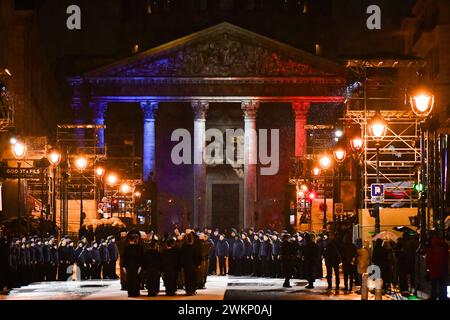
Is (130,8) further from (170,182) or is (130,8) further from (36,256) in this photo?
(36,256)

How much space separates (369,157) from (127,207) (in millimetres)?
26682

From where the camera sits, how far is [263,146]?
86.9 metres

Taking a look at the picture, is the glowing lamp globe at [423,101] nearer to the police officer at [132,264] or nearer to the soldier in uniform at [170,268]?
the soldier in uniform at [170,268]

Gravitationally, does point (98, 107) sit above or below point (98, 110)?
above

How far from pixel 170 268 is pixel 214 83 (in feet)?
169

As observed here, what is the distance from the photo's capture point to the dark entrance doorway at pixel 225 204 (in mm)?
87688

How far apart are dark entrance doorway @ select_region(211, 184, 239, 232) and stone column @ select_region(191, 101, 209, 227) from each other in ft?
18.7

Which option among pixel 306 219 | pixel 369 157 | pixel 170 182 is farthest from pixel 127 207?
pixel 369 157

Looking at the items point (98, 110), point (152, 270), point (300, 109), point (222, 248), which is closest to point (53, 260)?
point (222, 248)

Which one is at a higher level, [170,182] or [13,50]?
[13,50]

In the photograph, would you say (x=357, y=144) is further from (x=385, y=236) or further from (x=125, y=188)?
(x=125, y=188)

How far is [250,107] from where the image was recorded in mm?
81875

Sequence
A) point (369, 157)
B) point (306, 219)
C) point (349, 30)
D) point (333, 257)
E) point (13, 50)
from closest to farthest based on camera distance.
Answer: point (333, 257)
point (369, 157)
point (306, 219)
point (13, 50)
point (349, 30)

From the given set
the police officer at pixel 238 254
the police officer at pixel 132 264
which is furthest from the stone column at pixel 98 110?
the police officer at pixel 132 264
